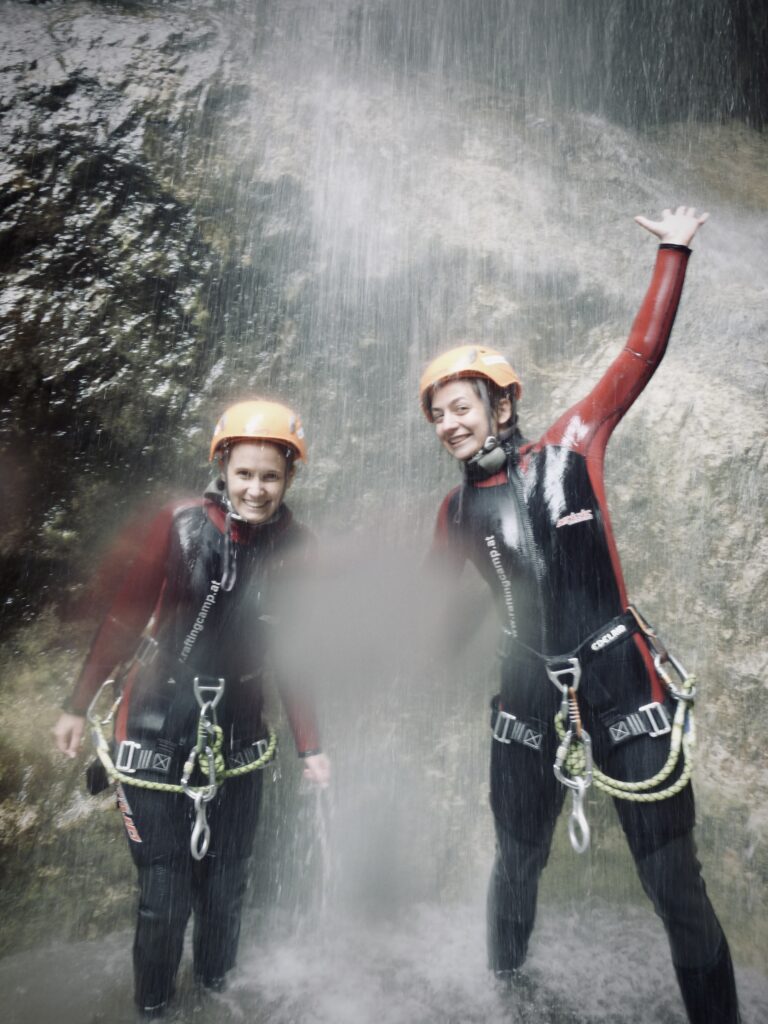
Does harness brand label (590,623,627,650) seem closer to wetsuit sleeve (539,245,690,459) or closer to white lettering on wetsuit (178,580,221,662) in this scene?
wetsuit sleeve (539,245,690,459)

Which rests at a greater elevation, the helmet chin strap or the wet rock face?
the wet rock face

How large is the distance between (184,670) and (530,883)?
1.90m

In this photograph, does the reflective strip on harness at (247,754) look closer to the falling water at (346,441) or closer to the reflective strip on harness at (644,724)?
the falling water at (346,441)

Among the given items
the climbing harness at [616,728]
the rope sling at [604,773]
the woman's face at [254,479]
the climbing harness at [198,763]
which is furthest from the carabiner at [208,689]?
the rope sling at [604,773]

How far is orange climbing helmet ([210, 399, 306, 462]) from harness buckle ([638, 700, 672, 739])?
1.88 m

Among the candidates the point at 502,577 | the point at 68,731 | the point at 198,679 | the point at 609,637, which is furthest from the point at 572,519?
the point at 68,731

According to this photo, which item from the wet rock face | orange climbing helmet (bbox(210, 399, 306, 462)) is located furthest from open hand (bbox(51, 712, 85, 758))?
orange climbing helmet (bbox(210, 399, 306, 462))

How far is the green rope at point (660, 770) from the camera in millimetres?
2451

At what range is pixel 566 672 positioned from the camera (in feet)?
8.64

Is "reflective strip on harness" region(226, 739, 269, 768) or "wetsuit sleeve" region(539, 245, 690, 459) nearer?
"wetsuit sleeve" region(539, 245, 690, 459)

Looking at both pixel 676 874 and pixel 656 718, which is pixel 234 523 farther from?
pixel 676 874

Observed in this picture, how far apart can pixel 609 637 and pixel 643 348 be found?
4.06ft

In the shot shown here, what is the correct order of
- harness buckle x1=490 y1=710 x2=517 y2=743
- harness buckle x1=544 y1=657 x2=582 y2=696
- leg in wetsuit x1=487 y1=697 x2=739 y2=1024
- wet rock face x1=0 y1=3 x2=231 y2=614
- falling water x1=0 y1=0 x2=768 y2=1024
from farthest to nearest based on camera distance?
wet rock face x1=0 y1=3 x2=231 y2=614
falling water x1=0 y1=0 x2=768 y2=1024
harness buckle x1=490 y1=710 x2=517 y2=743
harness buckle x1=544 y1=657 x2=582 y2=696
leg in wetsuit x1=487 y1=697 x2=739 y2=1024

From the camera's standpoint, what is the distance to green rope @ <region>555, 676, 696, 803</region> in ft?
8.04
